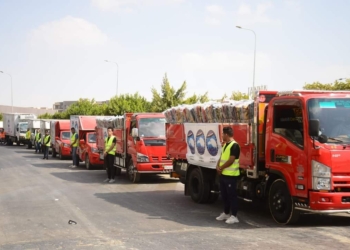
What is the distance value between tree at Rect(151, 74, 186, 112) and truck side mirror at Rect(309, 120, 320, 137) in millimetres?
38922

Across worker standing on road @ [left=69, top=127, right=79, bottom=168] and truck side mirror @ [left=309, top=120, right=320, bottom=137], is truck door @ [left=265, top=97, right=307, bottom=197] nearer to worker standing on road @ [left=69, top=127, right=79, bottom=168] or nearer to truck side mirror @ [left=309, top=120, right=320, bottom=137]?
truck side mirror @ [left=309, top=120, right=320, bottom=137]

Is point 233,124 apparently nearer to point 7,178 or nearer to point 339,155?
point 339,155

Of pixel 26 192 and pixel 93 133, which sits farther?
pixel 93 133

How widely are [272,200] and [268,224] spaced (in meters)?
0.46

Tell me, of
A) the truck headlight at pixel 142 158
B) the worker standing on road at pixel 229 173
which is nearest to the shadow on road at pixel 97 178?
the truck headlight at pixel 142 158

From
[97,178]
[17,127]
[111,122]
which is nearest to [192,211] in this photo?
[97,178]

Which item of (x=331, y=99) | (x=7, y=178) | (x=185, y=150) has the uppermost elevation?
(x=331, y=99)

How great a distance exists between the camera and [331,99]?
32.2 ft

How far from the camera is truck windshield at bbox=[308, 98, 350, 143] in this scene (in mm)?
9531

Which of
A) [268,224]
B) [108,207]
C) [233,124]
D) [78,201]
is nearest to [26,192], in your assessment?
[78,201]

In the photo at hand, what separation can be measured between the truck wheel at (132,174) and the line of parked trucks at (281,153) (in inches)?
134

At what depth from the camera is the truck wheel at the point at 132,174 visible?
18.5m

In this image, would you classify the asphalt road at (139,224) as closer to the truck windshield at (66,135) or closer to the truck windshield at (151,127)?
the truck windshield at (151,127)

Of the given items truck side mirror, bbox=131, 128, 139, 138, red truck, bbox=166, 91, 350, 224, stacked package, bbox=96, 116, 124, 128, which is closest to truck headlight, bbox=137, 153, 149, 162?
truck side mirror, bbox=131, 128, 139, 138
